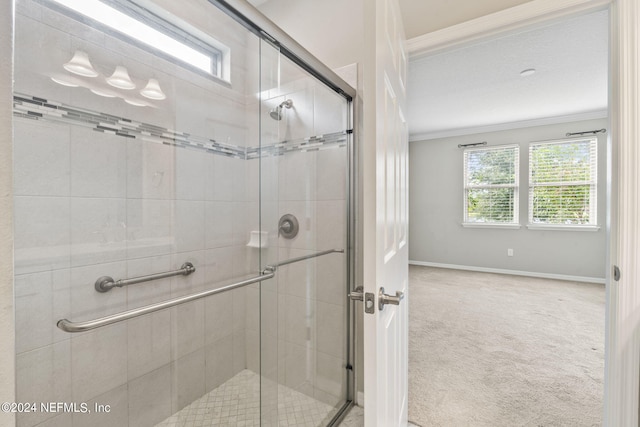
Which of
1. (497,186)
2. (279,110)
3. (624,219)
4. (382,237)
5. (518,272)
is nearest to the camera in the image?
(382,237)

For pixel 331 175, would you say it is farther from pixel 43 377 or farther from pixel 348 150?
pixel 43 377

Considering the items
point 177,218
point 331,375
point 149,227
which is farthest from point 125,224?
point 331,375

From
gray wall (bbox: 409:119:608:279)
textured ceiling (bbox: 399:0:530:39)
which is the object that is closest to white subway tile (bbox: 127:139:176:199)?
textured ceiling (bbox: 399:0:530:39)

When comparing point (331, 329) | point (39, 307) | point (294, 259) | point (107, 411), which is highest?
point (294, 259)

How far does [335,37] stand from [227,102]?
0.82m

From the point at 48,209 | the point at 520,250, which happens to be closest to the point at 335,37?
the point at 48,209

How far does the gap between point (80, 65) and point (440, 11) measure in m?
1.78

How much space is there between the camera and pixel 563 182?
4.46m

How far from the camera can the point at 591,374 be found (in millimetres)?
2000

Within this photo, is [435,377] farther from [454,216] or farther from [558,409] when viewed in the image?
[454,216]

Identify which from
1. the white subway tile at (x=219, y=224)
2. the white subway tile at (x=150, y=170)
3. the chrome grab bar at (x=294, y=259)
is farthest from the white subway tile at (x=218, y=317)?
the white subway tile at (x=150, y=170)

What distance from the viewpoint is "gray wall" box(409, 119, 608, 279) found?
14.1 feet

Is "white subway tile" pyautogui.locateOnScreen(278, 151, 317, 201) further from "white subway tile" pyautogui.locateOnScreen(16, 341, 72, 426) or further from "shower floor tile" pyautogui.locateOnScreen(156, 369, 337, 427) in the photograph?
"white subway tile" pyautogui.locateOnScreen(16, 341, 72, 426)

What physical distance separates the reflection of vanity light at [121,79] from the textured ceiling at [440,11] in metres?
1.51
